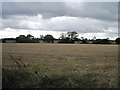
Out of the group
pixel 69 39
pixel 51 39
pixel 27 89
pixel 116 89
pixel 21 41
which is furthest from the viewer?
pixel 69 39

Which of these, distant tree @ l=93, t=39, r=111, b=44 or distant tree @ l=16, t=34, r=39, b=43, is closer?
distant tree @ l=16, t=34, r=39, b=43

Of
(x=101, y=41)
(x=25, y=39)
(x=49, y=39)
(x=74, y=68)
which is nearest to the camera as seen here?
(x=74, y=68)

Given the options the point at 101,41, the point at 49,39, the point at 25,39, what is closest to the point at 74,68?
the point at 25,39

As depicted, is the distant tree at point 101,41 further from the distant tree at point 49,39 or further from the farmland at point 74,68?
the farmland at point 74,68

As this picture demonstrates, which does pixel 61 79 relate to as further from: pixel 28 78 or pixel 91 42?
pixel 91 42

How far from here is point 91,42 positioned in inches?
3735

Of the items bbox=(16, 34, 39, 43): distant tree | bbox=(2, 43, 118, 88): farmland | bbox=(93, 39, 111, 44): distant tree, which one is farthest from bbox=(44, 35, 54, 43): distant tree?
bbox=(2, 43, 118, 88): farmland

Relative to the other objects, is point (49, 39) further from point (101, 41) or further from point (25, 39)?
point (101, 41)

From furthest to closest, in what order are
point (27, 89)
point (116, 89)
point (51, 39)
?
1. point (51, 39)
2. point (116, 89)
3. point (27, 89)

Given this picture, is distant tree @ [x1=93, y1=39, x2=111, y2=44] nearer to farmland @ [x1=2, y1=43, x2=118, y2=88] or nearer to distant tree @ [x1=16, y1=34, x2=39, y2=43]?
distant tree @ [x1=16, y1=34, x2=39, y2=43]

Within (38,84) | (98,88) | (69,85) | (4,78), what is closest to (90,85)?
(98,88)

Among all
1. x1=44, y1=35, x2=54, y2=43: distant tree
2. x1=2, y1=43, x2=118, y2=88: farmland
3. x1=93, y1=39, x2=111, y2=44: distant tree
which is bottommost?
x1=2, y1=43, x2=118, y2=88: farmland

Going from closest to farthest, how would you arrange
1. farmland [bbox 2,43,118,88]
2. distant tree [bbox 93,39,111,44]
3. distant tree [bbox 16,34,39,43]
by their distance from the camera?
farmland [bbox 2,43,118,88] < distant tree [bbox 16,34,39,43] < distant tree [bbox 93,39,111,44]

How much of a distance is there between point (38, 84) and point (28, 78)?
0.70m
